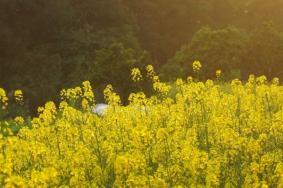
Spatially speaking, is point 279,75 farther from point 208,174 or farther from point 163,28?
point 208,174

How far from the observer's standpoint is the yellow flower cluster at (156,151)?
22.3ft

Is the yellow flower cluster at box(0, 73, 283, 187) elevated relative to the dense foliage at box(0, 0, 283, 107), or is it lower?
lower

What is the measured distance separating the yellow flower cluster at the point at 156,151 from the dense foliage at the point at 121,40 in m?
10.8

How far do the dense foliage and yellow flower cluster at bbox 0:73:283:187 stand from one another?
10.8 metres

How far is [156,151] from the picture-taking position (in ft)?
25.8

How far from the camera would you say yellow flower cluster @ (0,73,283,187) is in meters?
6.79

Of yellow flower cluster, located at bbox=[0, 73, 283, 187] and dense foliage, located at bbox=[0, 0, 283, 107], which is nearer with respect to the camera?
yellow flower cluster, located at bbox=[0, 73, 283, 187]

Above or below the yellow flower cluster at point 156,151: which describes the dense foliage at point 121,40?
above

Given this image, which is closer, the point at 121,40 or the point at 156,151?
the point at 156,151

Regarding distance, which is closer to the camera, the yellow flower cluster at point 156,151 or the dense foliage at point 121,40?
the yellow flower cluster at point 156,151

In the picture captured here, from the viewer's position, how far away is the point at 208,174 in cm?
687

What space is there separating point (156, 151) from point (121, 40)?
20800 millimetres

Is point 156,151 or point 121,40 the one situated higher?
point 121,40

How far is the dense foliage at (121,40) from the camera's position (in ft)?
77.0
